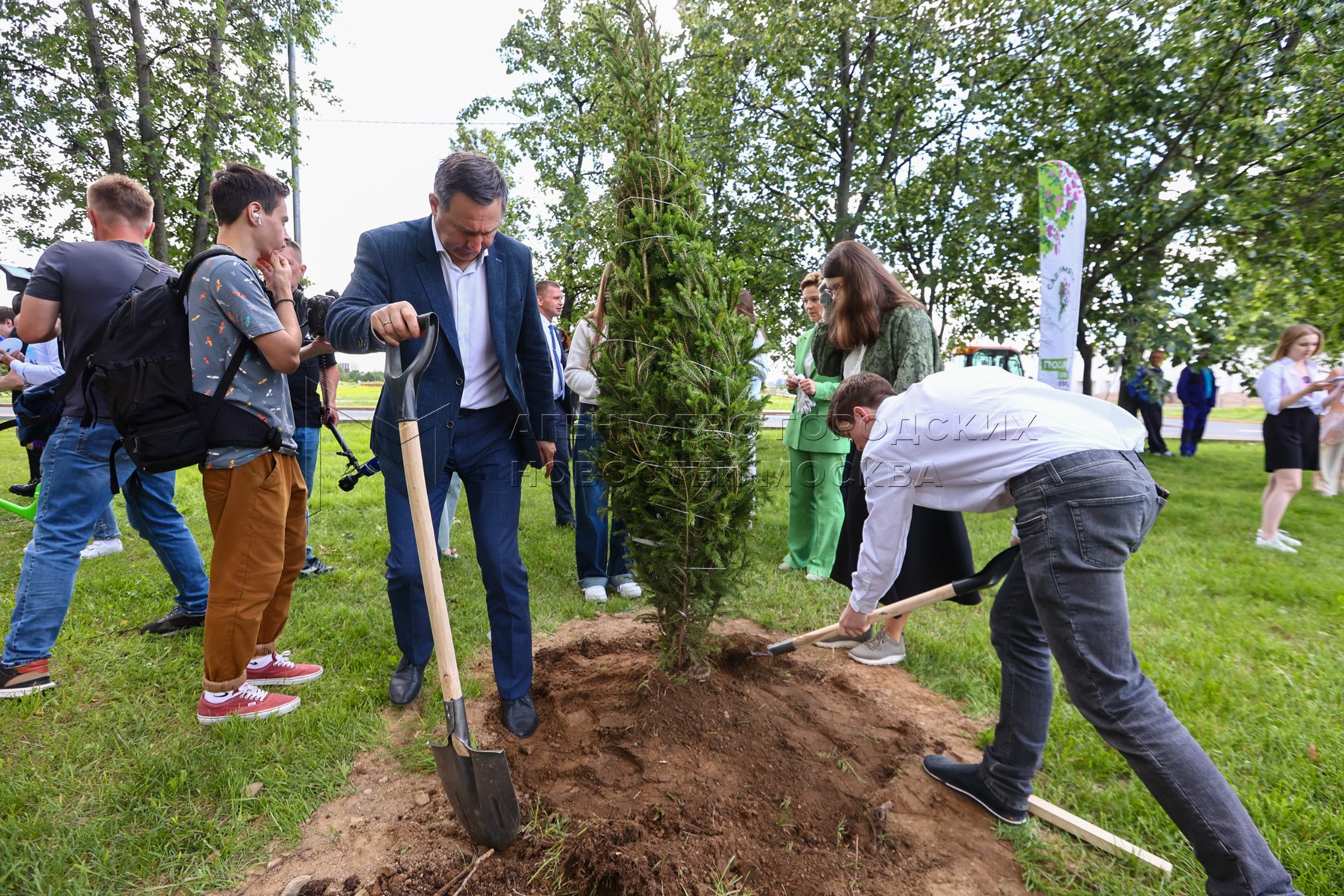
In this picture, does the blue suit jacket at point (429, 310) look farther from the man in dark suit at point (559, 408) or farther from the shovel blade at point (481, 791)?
the man in dark suit at point (559, 408)

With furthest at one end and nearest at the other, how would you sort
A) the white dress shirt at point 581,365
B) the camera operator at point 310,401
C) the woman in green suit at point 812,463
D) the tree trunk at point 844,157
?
the tree trunk at point 844,157 → the woman in green suit at point 812,463 → the camera operator at point 310,401 → the white dress shirt at point 581,365

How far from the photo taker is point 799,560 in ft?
18.0

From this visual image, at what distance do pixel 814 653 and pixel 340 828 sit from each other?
8.67 ft

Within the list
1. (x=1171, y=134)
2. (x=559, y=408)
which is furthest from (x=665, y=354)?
(x=1171, y=134)

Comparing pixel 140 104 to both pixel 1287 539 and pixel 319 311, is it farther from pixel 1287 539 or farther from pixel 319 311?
pixel 1287 539

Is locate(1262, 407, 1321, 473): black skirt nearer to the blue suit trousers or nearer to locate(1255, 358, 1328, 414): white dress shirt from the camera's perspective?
locate(1255, 358, 1328, 414): white dress shirt

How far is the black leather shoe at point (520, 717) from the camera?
2.96 m

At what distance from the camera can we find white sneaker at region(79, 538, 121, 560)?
5.45 metres

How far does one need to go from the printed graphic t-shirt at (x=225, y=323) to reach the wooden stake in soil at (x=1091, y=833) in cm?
341

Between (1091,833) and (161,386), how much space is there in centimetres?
387

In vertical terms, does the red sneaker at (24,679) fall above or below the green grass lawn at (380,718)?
above

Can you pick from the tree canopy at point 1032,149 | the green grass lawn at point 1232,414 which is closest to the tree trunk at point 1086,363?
the tree canopy at point 1032,149

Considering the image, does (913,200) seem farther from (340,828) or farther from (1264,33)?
(340,828)

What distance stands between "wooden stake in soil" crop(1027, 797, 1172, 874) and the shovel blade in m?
1.95
